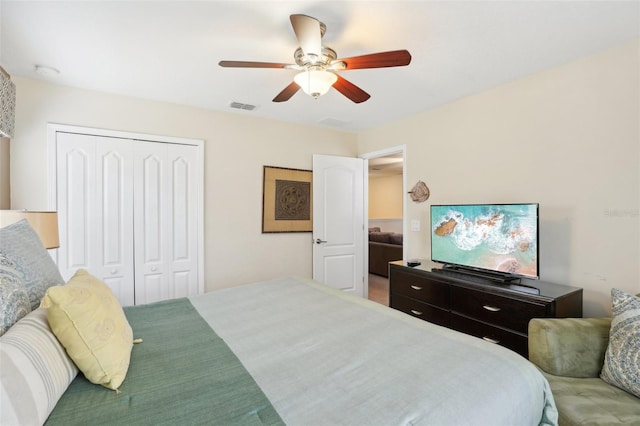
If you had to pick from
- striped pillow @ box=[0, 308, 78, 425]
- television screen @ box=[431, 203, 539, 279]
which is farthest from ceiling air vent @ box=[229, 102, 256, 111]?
striped pillow @ box=[0, 308, 78, 425]

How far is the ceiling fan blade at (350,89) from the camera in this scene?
2016 mm

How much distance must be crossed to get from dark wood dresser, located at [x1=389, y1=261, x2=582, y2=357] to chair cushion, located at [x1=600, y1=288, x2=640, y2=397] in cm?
35

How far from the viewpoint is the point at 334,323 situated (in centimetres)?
160

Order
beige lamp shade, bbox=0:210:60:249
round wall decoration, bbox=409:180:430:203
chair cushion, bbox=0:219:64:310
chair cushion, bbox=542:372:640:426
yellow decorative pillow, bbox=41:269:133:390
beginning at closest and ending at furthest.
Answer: yellow decorative pillow, bbox=41:269:133:390 < chair cushion, bbox=0:219:64:310 < chair cushion, bbox=542:372:640:426 < beige lamp shade, bbox=0:210:60:249 < round wall decoration, bbox=409:180:430:203

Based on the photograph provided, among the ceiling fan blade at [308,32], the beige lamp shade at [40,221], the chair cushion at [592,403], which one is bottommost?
the chair cushion at [592,403]

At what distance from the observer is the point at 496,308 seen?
2.18 meters

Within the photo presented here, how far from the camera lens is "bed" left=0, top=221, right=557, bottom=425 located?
2.85ft

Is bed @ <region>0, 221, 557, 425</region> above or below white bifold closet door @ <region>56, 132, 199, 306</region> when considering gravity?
below

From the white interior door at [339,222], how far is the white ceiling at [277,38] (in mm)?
1423

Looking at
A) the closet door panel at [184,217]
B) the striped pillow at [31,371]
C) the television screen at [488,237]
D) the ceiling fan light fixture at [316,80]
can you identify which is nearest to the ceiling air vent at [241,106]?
the closet door panel at [184,217]

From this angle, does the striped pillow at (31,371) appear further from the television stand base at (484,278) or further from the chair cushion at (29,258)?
the television stand base at (484,278)

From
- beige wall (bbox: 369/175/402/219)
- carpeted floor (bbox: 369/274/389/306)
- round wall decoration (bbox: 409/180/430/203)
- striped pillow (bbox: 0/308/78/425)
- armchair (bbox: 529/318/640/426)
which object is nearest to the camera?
striped pillow (bbox: 0/308/78/425)

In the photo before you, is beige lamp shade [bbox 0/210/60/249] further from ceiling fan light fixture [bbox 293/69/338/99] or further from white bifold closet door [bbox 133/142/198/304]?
ceiling fan light fixture [bbox 293/69/338/99]

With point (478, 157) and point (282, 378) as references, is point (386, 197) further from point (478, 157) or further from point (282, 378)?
point (282, 378)
